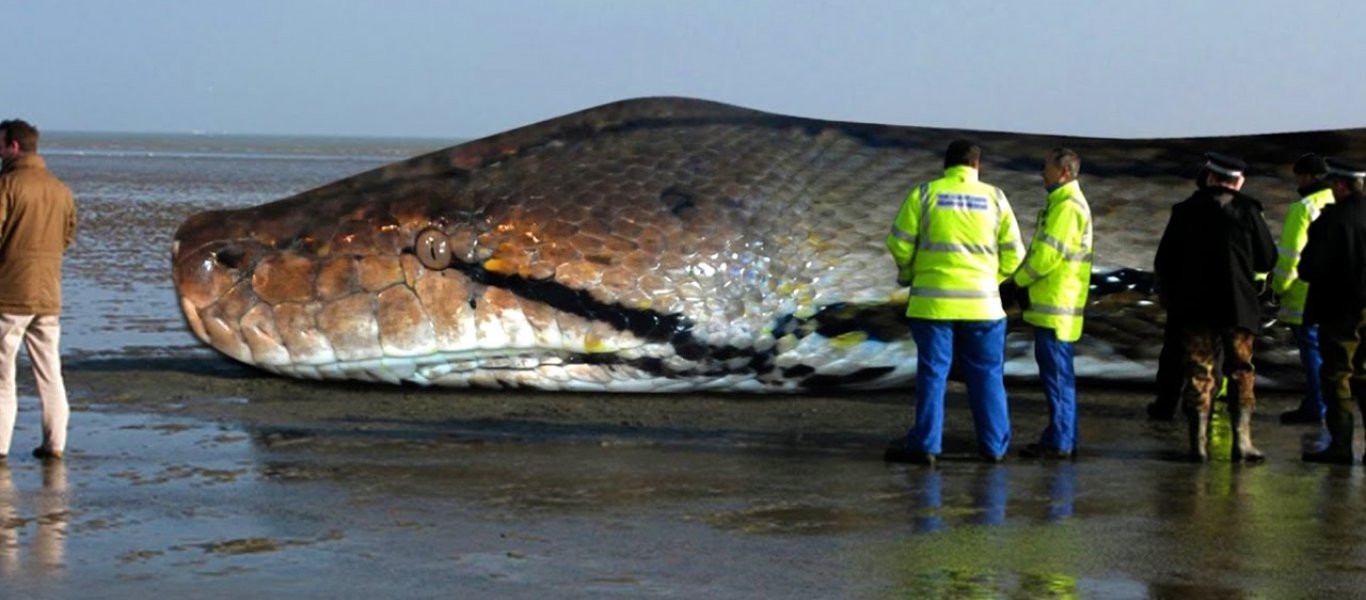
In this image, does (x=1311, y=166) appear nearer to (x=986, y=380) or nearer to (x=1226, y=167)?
(x=1226, y=167)

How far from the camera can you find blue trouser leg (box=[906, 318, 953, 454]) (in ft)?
30.9

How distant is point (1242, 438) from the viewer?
9.73 metres

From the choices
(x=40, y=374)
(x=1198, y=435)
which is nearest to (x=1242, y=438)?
(x=1198, y=435)

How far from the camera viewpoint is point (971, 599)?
645 cm

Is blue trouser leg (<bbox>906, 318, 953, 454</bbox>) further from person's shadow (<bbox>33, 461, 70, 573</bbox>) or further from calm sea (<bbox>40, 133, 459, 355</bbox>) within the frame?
calm sea (<bbox>40, 133, 459, 355</bbox>)

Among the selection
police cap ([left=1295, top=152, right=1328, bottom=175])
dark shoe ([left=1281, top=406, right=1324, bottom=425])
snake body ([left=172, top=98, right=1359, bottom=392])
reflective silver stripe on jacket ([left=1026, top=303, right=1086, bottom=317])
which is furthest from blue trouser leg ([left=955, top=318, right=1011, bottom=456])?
police cap ([left=1295, top=152, right=1328, bottom=175])

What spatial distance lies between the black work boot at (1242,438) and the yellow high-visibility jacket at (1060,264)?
0.82m

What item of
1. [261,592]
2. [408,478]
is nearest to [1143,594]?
[261,592]

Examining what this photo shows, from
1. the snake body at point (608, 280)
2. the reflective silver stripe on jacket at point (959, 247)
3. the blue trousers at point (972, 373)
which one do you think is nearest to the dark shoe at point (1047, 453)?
the blue trousers at point (972, 373)

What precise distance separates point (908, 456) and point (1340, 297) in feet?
6.95

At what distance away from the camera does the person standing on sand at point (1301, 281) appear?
35.6 feet

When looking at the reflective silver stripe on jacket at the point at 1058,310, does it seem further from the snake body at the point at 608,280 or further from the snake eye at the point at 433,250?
the snake eye at the point at 433,250

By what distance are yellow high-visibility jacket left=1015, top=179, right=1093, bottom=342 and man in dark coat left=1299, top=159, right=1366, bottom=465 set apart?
101 cm

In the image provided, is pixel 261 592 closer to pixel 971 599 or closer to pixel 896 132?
pixel 971 599
